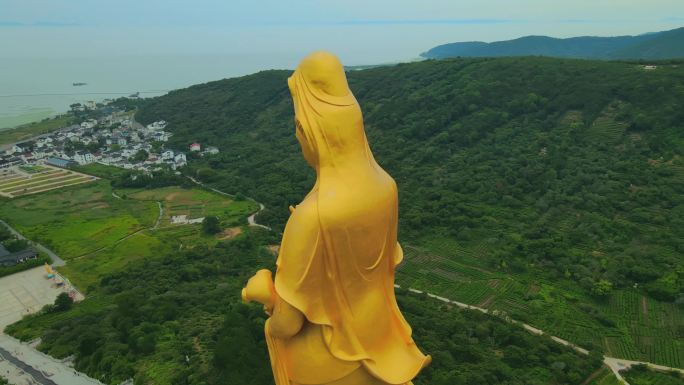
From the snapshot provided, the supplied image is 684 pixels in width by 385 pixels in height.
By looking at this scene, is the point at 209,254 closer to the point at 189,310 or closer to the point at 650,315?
the point at 189,310

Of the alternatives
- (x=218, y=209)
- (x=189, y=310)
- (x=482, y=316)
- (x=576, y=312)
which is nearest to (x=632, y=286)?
(x=576, y=312)

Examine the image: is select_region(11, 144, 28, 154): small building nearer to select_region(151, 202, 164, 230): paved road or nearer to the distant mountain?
select_region(151, 202, 164, 230): paved road

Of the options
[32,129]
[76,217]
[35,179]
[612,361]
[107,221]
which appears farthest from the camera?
[32,129]

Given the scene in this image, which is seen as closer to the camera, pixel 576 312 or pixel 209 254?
pixel 576 312

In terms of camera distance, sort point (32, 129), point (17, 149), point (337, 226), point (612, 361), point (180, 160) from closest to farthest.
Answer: point (337, 226) < point (612, 361) < point (180, 160) < point (17, 149) < point (32, 129)

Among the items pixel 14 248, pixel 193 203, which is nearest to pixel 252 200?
pixel 193 203

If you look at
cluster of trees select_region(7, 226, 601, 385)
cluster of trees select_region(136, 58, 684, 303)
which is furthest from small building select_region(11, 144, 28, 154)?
cluster of trees select_region(7, 226, 601, 385)

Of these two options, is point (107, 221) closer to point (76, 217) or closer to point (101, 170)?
point (76, 217)
